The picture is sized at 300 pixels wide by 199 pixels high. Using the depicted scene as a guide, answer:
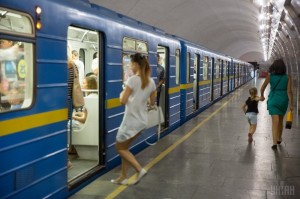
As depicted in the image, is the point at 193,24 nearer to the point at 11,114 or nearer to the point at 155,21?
the point at 155,21

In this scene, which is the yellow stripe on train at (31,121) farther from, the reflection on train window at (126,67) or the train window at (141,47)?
the train window at (141,47)

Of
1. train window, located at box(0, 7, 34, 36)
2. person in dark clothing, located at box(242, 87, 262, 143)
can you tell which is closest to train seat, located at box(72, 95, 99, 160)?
train window, located at box(0, 7, 34, 36)

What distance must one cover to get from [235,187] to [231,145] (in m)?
3.09

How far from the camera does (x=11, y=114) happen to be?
372 centimetres

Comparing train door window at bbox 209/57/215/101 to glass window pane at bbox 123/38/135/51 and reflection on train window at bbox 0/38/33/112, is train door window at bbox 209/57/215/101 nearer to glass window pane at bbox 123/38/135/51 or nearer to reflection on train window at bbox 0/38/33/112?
glass window pane at bbox 123/38/135/51

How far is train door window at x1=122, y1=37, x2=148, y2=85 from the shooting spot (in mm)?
6806

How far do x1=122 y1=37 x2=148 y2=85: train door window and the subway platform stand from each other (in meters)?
1.57

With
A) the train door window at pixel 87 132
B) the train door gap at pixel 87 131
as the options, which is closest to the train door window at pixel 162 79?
the train door gap at pixel 87 131

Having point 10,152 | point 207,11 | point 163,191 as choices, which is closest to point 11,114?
point 10,152

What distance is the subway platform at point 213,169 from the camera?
17.4 feet

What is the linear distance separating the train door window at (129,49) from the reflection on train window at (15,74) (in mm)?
2785

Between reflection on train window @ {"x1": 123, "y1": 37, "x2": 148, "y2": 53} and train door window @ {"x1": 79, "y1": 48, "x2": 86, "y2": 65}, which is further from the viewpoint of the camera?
train door window @ {"x1": 79, "y1": 48, "x2": 86, "y2": 65}

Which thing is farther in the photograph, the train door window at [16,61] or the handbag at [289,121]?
the handbag at [289,121]

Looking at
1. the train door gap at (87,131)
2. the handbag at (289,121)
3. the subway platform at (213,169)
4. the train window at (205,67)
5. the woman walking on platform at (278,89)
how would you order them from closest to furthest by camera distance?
the subway platform at (213,169) < the train door gap at (87,131) < the woman walking on platform at (278,89) < the handbag at (289,121) < the train window at (205,67)
